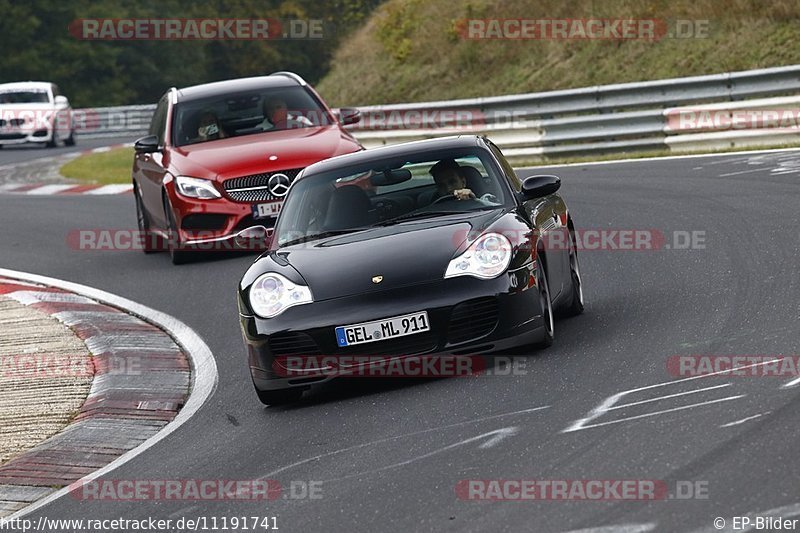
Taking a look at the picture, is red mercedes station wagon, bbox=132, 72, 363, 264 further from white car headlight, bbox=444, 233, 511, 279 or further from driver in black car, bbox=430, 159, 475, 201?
white car headlight, bbox=444, 233, 511, 279

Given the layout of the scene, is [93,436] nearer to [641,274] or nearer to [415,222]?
[415,222]

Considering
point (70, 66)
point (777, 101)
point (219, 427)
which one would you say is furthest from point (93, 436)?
point (70, 66)

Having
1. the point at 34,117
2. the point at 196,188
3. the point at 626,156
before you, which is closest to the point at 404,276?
the point at 196,188

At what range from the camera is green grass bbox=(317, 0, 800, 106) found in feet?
84.0

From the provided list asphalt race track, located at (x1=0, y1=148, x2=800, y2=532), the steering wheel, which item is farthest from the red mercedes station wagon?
the steering wheel

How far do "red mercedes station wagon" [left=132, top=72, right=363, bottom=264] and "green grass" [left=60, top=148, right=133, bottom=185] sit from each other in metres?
10.1

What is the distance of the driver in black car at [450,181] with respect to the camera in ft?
29.9

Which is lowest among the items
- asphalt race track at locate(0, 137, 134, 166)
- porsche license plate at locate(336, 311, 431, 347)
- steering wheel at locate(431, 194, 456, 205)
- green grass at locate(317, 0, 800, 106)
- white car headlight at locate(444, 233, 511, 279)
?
asphalt race track at locate(0, 137, 134, 166)

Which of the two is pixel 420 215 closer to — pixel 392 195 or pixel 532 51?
pixel 392 195

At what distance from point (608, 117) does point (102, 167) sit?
500 inches

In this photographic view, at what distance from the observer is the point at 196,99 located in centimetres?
1576

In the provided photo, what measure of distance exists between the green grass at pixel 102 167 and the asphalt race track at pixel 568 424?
15156 millimetres

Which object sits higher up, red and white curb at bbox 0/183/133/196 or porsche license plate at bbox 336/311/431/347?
porsche license plate at bbox 336/311/431/347

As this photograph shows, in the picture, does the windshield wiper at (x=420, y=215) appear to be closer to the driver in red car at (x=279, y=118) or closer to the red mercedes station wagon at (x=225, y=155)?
the red mercedes station wagon at (x=225, y=155)
